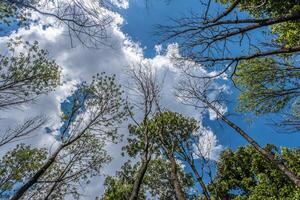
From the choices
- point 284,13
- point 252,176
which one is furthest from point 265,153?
point 252,176

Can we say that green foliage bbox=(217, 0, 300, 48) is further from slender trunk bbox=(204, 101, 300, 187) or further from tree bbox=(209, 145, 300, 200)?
tree bbox=(209, 145, 300, 200)

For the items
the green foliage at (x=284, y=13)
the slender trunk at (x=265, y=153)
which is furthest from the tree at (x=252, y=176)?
the green foliage at (x=284, y=13)

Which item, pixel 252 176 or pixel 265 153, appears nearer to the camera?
pixel 265 153

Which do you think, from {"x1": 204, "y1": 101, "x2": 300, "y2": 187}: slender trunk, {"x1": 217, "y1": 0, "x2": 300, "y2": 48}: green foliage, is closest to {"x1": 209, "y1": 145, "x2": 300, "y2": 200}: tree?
{"x1": 204, "y1": 101, "x2": 300, "y2": 187}: slender trunk

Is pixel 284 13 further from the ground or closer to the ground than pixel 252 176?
closer to the ground

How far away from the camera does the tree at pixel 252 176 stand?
17391 mm

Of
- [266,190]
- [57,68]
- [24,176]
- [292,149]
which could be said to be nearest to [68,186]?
[24,176]

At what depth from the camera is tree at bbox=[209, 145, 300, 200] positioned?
57.1 feet

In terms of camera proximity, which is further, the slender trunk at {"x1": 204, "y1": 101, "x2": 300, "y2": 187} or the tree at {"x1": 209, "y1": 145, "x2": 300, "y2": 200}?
the tree at {"x1": 209, "y1": 145, "x2": 300, "y2": 200}

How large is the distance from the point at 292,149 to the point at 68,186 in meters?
14.4

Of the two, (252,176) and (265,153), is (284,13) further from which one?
(252,176)

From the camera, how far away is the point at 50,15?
5.74m

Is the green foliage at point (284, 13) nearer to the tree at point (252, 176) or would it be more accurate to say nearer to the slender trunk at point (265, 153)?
the slender trunk at point (265, 153)

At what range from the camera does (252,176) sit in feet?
71.6
